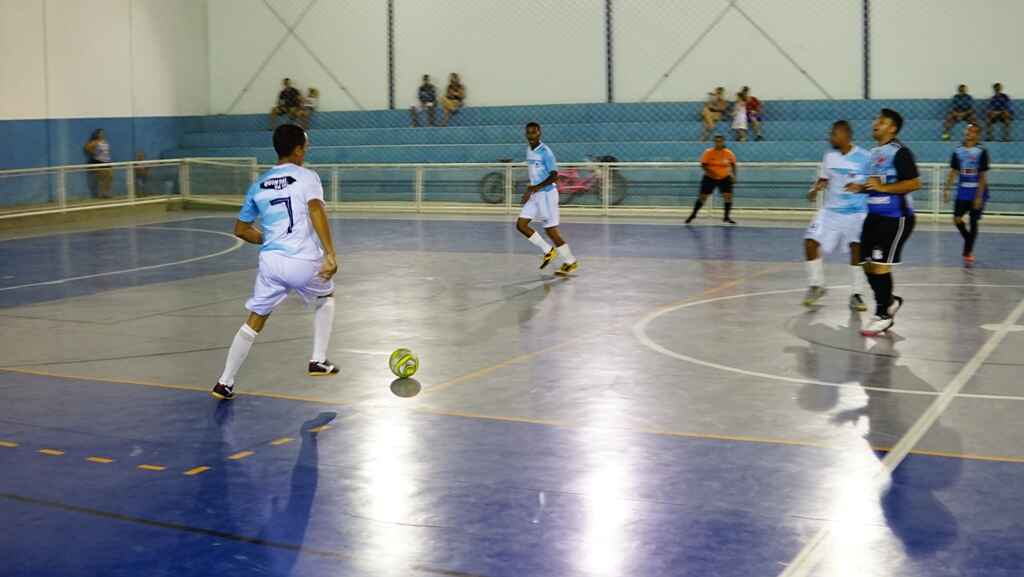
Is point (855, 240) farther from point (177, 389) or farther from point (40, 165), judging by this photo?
point (40, 165)

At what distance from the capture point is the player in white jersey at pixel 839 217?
14.7 metres

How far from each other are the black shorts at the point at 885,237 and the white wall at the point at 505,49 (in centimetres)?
2384

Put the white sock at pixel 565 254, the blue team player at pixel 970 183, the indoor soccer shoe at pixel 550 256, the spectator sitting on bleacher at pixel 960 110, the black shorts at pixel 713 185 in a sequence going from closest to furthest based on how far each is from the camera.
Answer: the white sock at pixel 565 254 < the indoor soccer shoe at pixel 550 256 < the blue team player at pixel 970 183 < the black shorts at pixel 713 185 < the spectator sitting on bleacher at pixel 960 110

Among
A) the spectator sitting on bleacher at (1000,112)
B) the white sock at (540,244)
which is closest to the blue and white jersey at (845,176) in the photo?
the white sock at (540,244)

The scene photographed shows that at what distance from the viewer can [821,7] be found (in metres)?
33.0

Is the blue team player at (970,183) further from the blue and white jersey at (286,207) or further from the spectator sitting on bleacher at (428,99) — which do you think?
the spectator sitting on bleacher at (428,99)

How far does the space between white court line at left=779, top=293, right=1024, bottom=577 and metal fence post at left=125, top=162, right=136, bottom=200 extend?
22.3 meters

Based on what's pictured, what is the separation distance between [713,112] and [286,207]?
2450 cm

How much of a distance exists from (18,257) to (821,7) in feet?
69.2

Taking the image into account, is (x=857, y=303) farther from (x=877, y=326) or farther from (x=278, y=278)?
(x=278, y=278)

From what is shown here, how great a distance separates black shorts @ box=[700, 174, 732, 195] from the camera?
26.7 meters

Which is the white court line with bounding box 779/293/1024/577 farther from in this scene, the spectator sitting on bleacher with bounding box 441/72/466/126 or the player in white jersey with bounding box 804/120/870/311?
the spectator sitting on bleacher with bounding box 441/72/466/126

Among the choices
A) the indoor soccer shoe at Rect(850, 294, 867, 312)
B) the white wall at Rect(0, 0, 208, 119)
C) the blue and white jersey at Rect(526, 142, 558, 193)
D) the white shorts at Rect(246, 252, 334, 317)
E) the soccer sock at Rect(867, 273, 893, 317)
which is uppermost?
the white wall at Rect(0, 0, 208, 119)

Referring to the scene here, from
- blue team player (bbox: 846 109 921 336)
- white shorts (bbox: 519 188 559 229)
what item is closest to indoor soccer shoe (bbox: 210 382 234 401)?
blue team player (bbox: 846 109 921 336)
